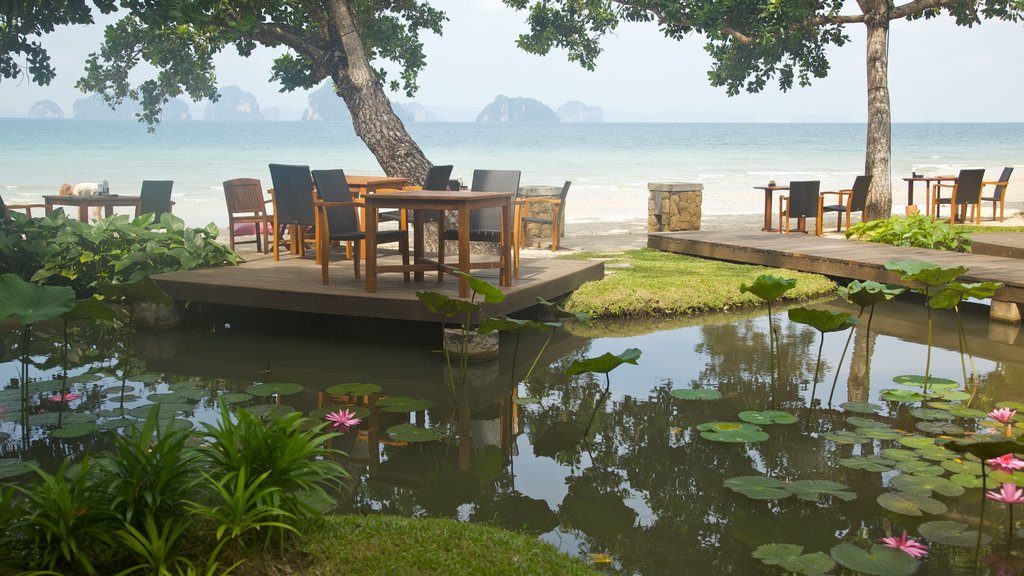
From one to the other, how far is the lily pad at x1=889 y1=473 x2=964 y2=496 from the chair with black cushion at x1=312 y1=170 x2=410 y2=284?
347 cm

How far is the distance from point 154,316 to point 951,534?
4.95m

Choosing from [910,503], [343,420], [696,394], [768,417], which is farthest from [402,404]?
[910,503]

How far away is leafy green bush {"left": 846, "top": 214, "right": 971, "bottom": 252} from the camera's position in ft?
28.9

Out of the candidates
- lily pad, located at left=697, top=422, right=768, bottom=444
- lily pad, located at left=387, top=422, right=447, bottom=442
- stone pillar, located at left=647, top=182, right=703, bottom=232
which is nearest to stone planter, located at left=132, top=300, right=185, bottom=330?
lily pad, located at left=387, top=422, right=447, bottom=442

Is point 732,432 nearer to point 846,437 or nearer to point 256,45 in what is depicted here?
point 846,437

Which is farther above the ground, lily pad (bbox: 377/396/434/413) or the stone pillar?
the stone pillar

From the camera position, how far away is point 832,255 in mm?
7684

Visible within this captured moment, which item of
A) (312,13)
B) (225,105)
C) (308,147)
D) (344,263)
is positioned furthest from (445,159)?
(225,105)

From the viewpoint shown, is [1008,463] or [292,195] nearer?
[1008,463]

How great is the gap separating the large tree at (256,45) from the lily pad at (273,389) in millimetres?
3490

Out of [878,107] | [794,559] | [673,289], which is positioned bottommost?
[794,559]

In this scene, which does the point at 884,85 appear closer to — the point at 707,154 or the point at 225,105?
the point at 707,154

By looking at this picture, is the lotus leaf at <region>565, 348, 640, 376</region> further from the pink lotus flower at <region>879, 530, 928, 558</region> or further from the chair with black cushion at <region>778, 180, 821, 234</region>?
the chair with black cushion at <region>778, 180, 821, 234</region>

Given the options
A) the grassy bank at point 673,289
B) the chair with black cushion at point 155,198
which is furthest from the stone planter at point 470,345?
the chair with black cushion at point 155,198
